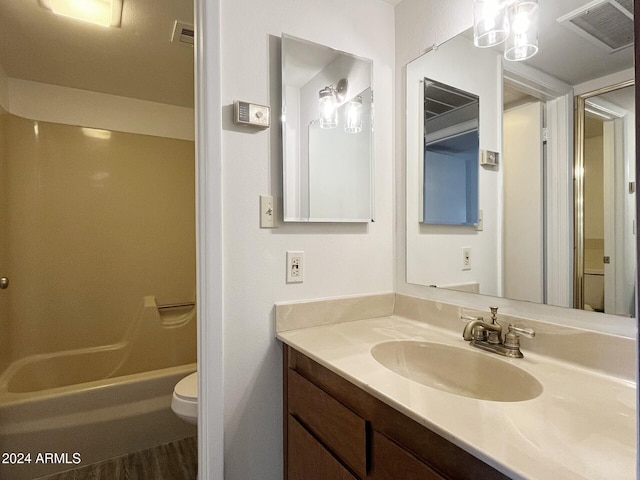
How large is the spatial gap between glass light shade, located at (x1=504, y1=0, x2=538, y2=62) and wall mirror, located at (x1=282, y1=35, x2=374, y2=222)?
0.55m

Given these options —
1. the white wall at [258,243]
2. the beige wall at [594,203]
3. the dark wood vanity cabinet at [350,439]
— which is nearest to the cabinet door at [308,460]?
the dark wood vanity cabinet at [350,439]

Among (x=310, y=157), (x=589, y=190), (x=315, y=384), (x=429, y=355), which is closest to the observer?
(x=589, y=190)

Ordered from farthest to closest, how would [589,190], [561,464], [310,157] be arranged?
[310,157], [589,190], [561,464]

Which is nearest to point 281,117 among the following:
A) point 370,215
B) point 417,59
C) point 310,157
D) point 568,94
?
point 310,157

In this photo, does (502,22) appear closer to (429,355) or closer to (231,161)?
(231,161)

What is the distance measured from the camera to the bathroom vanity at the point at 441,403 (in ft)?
1.78

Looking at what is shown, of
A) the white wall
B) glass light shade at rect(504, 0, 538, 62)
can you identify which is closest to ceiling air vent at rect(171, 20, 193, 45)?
the white wall

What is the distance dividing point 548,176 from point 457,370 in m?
0.67

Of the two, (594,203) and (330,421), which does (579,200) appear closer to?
(594,203)

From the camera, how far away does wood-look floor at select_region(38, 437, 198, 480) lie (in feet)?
5.59

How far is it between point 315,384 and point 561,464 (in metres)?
0.65

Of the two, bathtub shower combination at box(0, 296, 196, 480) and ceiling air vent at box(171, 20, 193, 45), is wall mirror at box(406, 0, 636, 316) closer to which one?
ceiling air vent at box(171, 20, 193, 45)


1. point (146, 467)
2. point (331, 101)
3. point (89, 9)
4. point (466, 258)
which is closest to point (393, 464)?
point (466, 258)

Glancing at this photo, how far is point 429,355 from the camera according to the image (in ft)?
3.68
